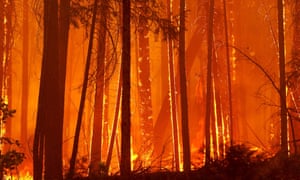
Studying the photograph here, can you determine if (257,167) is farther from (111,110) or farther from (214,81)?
(111,110)

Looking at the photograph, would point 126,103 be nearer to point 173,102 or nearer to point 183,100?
point 183,100

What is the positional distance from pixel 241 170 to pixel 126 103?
268 cm

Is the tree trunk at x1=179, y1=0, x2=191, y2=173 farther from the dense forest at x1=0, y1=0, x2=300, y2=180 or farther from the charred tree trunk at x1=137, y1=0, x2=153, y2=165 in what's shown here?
the charred tree trunk at x1=137, y1=0, x2=153, y2=165

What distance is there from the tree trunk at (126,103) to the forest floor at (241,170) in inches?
12.6

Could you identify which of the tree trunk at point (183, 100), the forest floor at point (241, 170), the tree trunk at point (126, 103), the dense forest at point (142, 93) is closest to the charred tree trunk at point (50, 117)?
the dense forest at point (142, 93)

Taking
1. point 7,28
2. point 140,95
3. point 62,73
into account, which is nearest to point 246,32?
point 140,95

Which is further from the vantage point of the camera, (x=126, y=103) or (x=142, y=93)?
(x=142, y=93)

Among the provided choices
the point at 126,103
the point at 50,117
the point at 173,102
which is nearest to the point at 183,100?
the point at 126,103

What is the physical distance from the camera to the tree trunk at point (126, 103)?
9.36 meters

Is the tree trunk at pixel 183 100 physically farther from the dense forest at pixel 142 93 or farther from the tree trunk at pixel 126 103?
the tree trunk at pixel 126 103

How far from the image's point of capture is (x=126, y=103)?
30.8 ft

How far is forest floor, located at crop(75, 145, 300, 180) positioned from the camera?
874cm

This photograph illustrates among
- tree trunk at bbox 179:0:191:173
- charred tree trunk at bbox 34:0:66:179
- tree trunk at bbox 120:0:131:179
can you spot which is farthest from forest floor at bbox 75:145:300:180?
tree trunk at bbox 179:0:191:173

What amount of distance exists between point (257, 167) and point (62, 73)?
5.34 m
